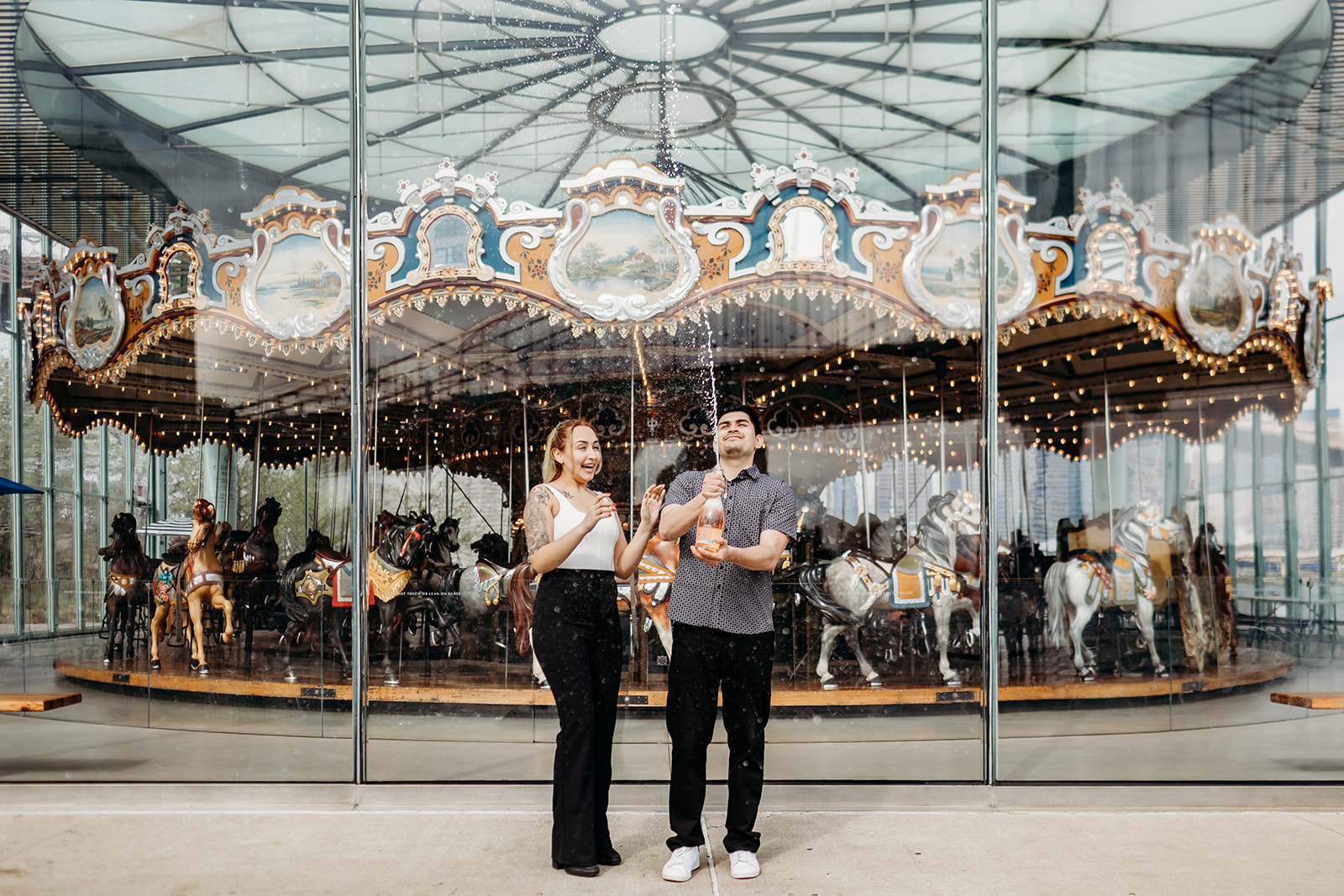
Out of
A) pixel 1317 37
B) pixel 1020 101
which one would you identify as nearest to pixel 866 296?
pixel 1020 101

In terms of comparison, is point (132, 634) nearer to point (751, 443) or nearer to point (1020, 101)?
point (751, 443)

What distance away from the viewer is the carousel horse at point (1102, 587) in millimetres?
5691

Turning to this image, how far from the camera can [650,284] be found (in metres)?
5.60

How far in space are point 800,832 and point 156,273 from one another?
459cm

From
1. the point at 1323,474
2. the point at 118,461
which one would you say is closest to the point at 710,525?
the point at 118,461

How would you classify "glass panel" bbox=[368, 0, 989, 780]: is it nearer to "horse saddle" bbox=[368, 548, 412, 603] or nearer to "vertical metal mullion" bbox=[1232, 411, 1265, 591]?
"horse saddle" bbox=[368, 548, 412, 603]

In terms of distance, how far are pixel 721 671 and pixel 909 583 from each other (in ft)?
9.78

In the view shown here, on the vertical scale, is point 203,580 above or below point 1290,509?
below

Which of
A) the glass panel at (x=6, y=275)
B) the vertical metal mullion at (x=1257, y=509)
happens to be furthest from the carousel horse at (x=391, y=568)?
the vertical metal mullion at (x=1257, y=509)

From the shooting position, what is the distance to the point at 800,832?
13.6 feet

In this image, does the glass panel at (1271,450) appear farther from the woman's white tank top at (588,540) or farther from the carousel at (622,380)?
the woman's white tank top at (588,540)

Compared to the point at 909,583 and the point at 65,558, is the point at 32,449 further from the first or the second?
the point at 909,583

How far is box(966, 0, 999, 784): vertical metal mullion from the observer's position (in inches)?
195

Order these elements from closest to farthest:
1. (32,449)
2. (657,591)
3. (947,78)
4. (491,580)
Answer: (32,449)
(947,78)
(657,591)
(491,580)
